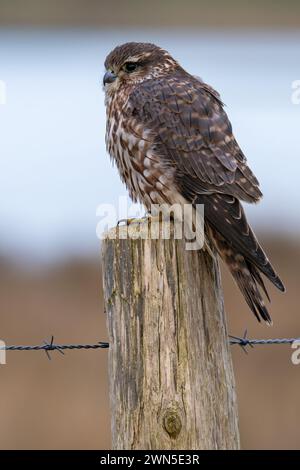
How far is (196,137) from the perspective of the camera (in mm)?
4789

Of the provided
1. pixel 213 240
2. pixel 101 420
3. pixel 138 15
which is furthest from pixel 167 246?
pixel 138 15

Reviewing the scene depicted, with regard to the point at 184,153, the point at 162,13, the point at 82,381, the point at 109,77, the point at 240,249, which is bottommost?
the point at 240,249

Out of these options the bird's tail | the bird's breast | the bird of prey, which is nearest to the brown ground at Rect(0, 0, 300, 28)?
the bird of prey

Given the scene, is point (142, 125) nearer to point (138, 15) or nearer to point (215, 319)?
point (215, 319)

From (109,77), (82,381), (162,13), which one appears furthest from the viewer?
(162,13)

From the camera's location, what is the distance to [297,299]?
9.38 meters

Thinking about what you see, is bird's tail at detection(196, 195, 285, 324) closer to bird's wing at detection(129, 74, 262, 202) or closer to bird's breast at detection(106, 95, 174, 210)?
bird's wing at detection(129, 74, 262, 202)

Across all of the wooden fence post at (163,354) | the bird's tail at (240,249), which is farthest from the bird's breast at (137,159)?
the wooden fence post at (163,354)

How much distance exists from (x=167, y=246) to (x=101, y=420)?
4.07 metres

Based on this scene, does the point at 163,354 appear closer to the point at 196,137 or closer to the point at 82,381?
the point at 196,137

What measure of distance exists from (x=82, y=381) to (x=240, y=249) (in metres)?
3.79

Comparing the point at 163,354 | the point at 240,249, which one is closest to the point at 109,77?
the point at 240,249

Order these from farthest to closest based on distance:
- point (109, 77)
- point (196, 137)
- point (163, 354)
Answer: point (109, 77)
point (196, 137)
point (163, 354)

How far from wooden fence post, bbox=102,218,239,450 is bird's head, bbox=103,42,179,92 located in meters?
1.80
